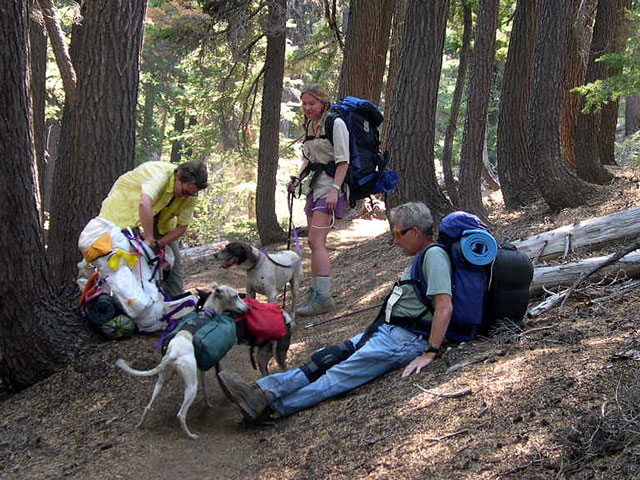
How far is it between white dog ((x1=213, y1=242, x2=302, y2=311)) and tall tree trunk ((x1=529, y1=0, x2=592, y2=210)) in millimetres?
4215

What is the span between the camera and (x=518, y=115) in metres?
11.7

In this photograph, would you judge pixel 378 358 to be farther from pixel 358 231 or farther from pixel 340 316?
pixel 358 231

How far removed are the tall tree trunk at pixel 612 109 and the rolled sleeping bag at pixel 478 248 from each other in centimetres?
728

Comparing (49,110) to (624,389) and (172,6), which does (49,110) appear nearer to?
(172,6)

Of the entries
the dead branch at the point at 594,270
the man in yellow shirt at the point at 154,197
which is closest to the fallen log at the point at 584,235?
the dead branch at the point at 594,270

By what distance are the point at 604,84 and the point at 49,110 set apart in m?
20.7

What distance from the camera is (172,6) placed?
13102 mm

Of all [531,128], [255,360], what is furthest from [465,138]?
[255,360]

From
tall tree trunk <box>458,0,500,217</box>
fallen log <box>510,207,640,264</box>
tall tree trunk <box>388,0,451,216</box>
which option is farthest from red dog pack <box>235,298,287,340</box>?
tall tree trunk <box>458,0,500,217</box>

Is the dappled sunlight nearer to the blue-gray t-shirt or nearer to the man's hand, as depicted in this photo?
the blue-gray t-shirt

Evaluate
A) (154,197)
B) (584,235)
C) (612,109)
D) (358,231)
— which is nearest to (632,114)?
(612,109)

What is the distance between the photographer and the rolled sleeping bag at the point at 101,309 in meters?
6.44

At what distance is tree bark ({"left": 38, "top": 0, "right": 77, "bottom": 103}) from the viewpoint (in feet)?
29.7

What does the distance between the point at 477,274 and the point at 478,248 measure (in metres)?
0.20
